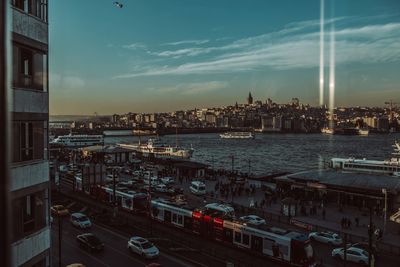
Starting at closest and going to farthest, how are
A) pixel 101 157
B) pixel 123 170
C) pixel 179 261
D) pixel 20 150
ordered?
1. pixel 20 150
2. pixel 179 261
3. pixel 123 170
4. pixel 101 157

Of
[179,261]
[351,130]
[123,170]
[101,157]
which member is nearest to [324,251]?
[179,261]

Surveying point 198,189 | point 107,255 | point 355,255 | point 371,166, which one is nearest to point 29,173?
point 107,255

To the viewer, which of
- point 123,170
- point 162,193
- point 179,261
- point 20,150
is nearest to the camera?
point 20,150

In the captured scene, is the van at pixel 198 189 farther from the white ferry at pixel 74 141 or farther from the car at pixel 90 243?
the white ferry at pixel 74 141

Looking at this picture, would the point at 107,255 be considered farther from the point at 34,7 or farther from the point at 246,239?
the point at 34,7

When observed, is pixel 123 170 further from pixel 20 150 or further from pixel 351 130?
pixel 351 130

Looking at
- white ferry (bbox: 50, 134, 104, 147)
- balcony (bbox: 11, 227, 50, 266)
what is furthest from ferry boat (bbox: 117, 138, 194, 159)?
balcony (bbox: 11, 227, 50, 266)
